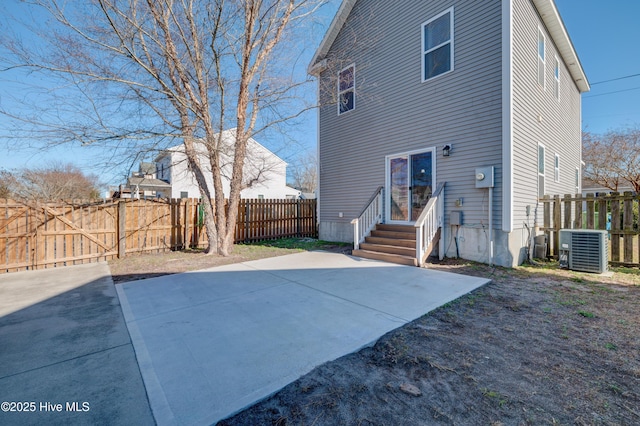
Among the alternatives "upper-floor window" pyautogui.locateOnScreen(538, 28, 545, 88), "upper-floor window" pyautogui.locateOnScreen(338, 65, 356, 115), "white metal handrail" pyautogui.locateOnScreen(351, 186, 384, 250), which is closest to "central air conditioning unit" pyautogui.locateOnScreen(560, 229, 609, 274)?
"white metal handrail" pyautogui.locateOnScreen(351, 186, 384, 250)

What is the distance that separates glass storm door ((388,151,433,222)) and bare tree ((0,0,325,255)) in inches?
134

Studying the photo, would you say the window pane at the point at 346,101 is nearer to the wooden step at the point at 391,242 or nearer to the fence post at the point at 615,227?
the wooden step at the point at 391,242

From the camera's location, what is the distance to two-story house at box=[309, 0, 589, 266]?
596 cm

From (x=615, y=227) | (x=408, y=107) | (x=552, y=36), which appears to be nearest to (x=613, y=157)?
(x=552, y=36)

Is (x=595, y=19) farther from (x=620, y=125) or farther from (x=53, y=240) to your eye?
(x=53, y=240)

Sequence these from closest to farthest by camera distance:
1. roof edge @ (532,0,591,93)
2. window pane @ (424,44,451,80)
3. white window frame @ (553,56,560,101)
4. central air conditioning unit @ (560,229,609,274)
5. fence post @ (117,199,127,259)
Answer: central air conditioning unit @ (560,229,609,274), window pane @ (424,44,451,80), roof edge @ (532,0,591,93), fence post @ (117,199,127,259), white window frame @ (553,56,560,101)

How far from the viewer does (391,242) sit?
6.93 m

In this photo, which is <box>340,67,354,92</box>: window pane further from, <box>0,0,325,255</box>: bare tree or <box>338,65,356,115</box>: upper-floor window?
<box>0,0,325,255</box>: bare tree

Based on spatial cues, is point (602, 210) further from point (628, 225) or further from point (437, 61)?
point (437, 61)

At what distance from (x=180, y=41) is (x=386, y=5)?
5.86m

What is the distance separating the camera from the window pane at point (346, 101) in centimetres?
921

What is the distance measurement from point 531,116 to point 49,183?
2077 cm

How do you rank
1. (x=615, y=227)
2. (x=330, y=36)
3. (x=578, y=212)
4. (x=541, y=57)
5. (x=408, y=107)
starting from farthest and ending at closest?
(x=330, y=36) < (x=541, y=57) < (x=408, y=107) < (x=578, y=212) < (x=615, y=227)

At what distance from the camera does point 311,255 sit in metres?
7.46
